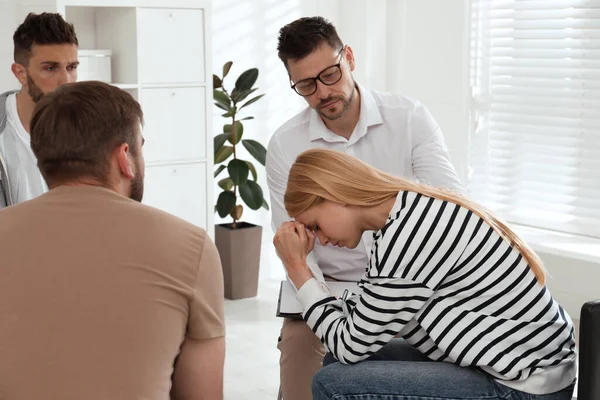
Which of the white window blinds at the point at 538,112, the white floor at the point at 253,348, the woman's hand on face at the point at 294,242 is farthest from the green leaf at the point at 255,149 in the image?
the woman's hand on face at the point at 294,242

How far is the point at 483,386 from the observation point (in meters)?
1.76

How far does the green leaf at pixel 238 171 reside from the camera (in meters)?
4.56

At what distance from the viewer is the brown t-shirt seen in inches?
53.4

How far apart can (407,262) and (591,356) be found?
43 centimetres

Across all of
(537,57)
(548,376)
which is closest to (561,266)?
(537,57)

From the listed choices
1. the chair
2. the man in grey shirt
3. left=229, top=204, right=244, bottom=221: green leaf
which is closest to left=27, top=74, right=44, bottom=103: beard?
the man in grey shirt

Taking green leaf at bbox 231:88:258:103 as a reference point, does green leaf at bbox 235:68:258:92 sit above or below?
above

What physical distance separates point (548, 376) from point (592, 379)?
0.29 feet

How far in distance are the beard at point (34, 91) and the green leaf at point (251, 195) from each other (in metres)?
2.01

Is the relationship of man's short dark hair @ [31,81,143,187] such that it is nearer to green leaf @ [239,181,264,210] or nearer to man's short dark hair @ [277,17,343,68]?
man's short dark hair @ [277,17,343,68]

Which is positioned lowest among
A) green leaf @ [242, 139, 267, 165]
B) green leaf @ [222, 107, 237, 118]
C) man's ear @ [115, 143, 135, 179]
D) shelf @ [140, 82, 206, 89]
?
green leaf @ [242, 139, 267, 165]

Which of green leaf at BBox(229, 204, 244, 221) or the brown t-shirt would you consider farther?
green leaf at BBox(229, 204, 244, 221)

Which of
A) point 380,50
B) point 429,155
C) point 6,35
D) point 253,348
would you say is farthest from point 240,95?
point 429,155

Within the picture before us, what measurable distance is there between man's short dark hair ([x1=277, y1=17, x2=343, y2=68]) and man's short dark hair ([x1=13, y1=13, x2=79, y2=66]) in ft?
2.47
